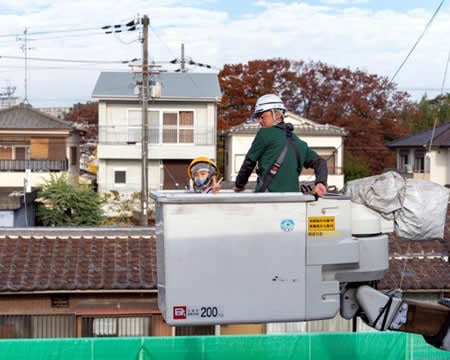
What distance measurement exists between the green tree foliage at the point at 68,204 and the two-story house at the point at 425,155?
14108 mm

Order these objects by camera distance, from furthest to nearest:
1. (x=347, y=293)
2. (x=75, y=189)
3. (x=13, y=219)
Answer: (x=75, y=189), (x=13, y=219), (x=347, y=293)

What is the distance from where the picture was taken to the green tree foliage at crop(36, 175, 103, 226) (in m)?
25.5

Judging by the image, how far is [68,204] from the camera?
25.6 m

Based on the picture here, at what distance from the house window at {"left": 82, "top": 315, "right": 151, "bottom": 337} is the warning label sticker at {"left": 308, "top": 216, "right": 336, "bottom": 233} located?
7.63m

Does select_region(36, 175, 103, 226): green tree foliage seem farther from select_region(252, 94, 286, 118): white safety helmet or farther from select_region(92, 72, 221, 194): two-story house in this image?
select_region(252, 94, 286, 118): white safety helmet

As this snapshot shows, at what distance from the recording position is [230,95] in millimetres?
38906

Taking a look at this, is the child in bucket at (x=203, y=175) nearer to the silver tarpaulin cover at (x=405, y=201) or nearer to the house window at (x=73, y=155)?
the silver tarpaulin cover at (x=405, y=201)

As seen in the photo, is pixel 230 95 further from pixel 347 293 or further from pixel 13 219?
pixel 347 293

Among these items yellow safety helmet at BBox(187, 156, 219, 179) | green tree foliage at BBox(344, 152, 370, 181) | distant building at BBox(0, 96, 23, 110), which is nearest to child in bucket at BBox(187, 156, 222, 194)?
yellow safety helmet at BBox(187, 156, 219, 179)

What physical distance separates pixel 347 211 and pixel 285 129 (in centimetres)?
70

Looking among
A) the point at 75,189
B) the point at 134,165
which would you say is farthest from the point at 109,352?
the point at 134,165

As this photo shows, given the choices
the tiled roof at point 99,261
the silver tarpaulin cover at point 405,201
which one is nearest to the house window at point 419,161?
the tiled roof at point 99,261

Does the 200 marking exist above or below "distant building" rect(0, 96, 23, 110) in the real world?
below

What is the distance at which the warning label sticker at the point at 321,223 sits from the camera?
4.25 m
